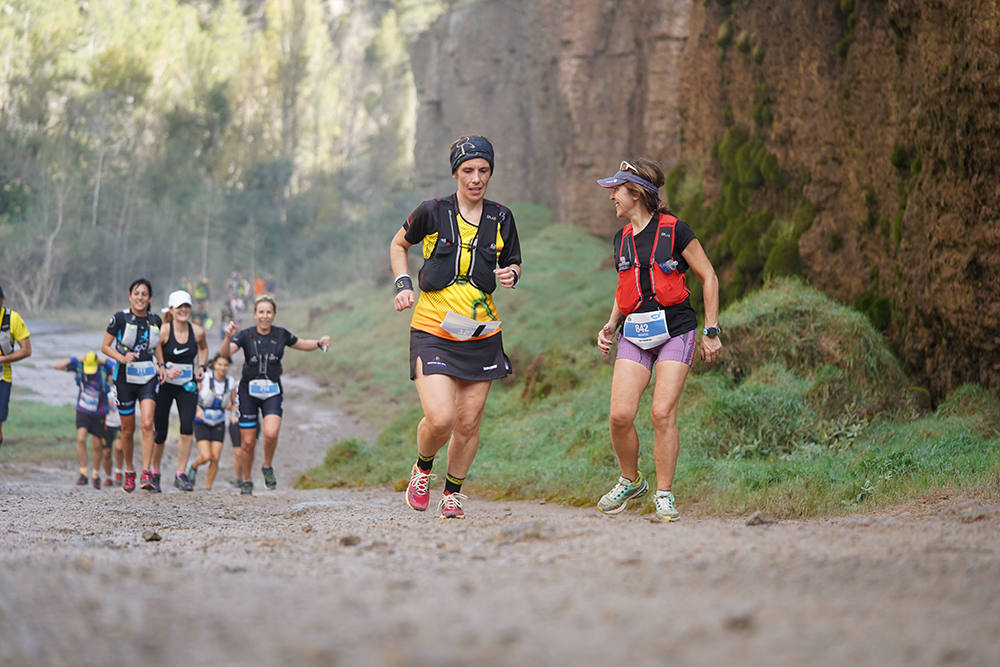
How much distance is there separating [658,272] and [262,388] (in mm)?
5540

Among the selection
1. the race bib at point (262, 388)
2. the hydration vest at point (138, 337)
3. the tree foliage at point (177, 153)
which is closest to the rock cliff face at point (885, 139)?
the race bib at point (262, 388)

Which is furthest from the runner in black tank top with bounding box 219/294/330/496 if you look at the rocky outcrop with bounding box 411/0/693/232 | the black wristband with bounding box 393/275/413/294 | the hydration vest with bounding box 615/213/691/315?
the rocky outcrop with bounding box 411/0/693/232

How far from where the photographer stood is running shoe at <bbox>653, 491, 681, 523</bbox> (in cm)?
668

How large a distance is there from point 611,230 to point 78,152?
28824 mm

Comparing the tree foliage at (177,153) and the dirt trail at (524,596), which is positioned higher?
the tree foliage at (177,153)

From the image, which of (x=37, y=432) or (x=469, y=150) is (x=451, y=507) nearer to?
(x=469, y=150)

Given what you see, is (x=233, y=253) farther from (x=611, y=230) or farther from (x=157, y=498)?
(x=157, y=498)

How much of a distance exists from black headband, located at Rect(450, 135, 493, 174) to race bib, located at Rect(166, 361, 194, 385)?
532cm

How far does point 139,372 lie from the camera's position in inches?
446

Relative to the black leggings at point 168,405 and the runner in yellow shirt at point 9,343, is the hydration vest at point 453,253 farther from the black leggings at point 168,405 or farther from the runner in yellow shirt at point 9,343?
the black leggings at point 168,405

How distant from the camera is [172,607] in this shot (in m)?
3.44

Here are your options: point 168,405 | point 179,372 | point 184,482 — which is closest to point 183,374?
point 179,372

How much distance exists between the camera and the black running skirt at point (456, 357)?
6852 mm

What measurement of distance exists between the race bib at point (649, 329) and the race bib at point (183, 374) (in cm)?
591
